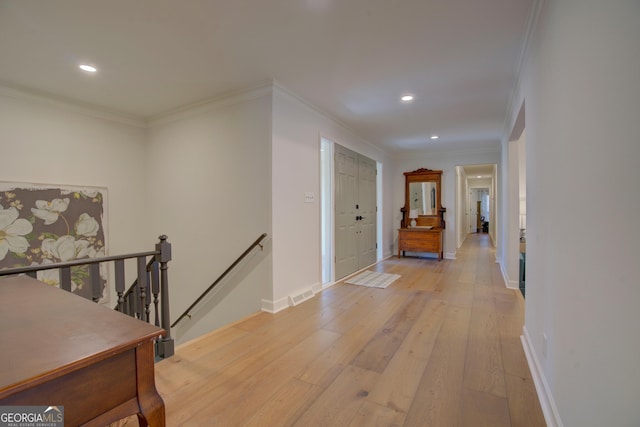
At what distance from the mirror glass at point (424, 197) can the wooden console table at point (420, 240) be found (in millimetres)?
548

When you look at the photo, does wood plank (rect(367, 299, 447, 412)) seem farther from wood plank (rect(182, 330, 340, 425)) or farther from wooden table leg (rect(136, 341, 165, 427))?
wooden table leg (rect(136, 341, 165, 427))

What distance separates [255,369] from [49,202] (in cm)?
339

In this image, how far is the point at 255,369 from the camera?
204cm

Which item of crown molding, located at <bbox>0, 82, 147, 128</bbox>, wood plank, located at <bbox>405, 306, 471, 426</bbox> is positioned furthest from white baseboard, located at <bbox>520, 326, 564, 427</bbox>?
crown molding, located at <bbox>0, 82, 147, 128</bbox>

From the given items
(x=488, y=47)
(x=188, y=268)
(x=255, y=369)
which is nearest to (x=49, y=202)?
(x=188, y=268)

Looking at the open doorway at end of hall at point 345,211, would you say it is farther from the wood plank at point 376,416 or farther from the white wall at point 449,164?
the wood plank at point 376,416

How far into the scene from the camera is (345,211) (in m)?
4.67

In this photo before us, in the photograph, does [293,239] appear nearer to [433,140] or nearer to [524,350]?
[524,350]

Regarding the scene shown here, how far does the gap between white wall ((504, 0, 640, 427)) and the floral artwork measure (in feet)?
15.9

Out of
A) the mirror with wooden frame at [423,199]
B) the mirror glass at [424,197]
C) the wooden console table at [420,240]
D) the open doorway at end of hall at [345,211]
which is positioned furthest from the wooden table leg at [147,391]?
the mirror glass at [424,197]

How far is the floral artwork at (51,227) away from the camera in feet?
10.5

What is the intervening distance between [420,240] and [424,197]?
1121 millimetres

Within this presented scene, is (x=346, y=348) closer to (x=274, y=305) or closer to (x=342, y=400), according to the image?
(x=342, y=400)

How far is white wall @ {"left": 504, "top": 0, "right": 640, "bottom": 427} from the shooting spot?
83cm
